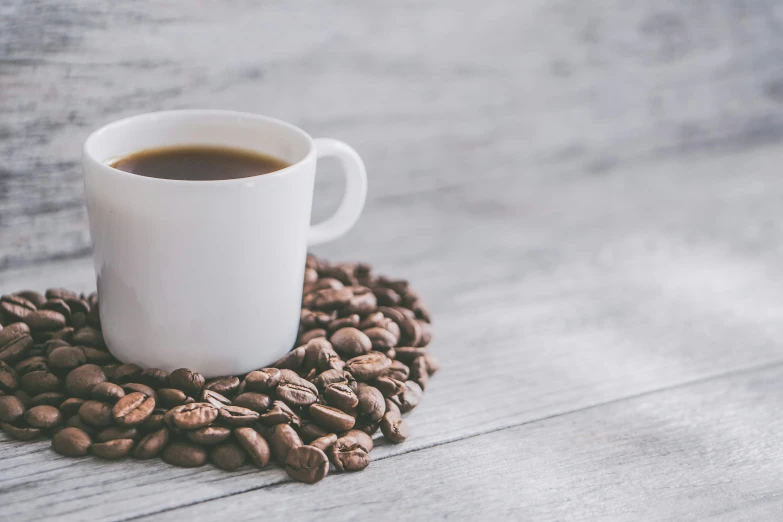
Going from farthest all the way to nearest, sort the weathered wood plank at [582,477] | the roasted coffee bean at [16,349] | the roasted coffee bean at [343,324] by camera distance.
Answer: the roasted coffee bean at [343,324] → the roasted coffee bean at [16,349] → the weathered wood plank at [582,477]

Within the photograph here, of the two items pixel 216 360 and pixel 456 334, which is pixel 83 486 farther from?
pixel 456 334

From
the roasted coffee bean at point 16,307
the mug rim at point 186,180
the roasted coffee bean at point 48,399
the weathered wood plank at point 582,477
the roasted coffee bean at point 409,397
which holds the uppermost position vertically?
the mug rim at point 186,180

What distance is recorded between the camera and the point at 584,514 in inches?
29.0

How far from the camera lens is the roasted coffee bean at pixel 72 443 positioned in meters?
0.76

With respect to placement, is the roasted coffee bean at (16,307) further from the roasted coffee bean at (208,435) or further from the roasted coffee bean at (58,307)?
the roasted coffee bean at (208,435)

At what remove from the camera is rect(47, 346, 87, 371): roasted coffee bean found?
0.83 m

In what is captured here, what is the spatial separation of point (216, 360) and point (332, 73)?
0.63 m

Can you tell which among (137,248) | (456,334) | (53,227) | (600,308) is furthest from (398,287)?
(53,227)

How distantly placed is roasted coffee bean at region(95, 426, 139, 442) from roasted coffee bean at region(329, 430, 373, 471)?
0.59 feet

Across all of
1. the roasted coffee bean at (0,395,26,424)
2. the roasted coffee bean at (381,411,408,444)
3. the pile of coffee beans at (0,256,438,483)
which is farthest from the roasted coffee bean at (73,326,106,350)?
the roasted coffee bean at (381,411,408,444)

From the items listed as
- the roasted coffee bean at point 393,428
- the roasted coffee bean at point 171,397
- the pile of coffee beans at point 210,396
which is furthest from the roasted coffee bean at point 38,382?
the roasted coffee bean at point 393,428

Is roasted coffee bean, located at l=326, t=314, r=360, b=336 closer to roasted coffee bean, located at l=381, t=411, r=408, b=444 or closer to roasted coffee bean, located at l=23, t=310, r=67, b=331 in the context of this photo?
roasted coffee bean, located at l=381, t=411, r=408, b=444

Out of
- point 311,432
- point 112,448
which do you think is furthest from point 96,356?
point 311,432

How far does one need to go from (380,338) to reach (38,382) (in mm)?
350
